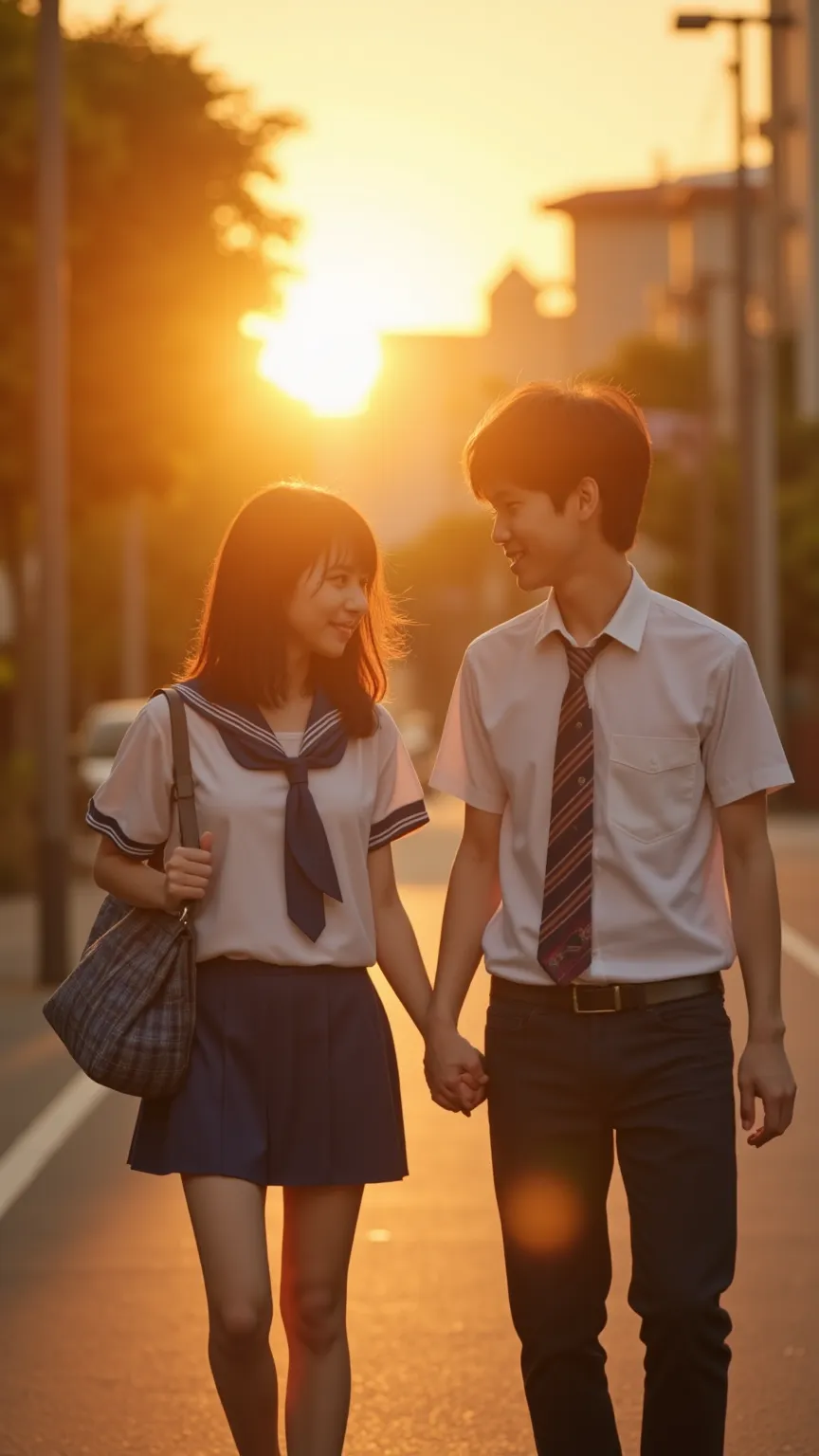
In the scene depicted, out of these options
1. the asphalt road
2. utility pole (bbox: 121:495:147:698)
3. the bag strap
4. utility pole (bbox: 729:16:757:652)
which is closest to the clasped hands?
the bag strap

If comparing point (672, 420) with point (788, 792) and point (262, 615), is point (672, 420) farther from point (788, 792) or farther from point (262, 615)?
point (262, 615)

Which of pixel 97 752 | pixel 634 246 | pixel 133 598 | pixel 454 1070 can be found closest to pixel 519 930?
→ pixel 454 1070

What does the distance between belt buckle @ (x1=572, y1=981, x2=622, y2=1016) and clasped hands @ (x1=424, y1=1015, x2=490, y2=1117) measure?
193mm

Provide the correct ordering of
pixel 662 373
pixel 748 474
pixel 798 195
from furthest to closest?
pixel 662 373
pixel 798 195
pixel 748 474

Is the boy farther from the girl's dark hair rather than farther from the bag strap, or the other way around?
the bag strap

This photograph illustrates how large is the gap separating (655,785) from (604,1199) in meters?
0.68

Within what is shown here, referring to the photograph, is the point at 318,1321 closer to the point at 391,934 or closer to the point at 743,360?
the point at 391,934

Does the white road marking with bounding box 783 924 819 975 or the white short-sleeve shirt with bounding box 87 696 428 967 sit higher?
the white short-sleeve shirt with bounding box 87 696 428 967

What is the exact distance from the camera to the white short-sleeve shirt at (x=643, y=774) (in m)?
4.54

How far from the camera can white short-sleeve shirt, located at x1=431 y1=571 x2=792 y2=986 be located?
4.54 m

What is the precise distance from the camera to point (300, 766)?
476cm

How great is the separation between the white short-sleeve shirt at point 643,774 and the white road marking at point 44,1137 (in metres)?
3.96

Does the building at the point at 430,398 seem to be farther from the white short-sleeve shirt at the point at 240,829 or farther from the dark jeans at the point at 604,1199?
the dark jeans at the point at 604,1199

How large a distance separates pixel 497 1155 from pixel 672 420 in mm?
48098
